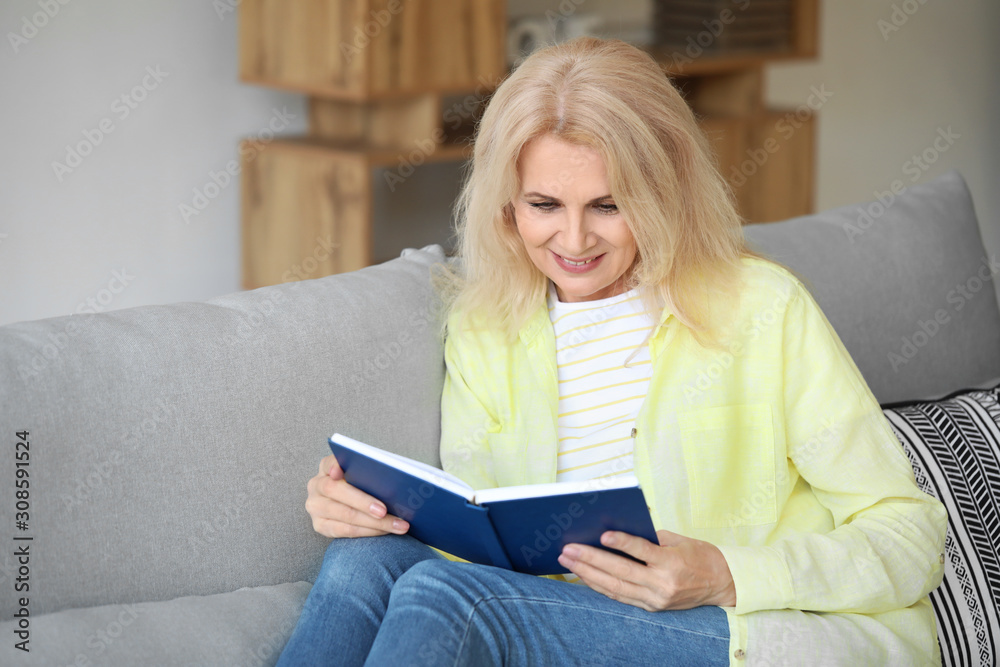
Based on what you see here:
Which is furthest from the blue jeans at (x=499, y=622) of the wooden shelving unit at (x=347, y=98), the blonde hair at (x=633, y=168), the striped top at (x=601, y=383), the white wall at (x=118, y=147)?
the white wall at (x=118, y=147)

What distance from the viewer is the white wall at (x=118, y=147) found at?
8.11 ft

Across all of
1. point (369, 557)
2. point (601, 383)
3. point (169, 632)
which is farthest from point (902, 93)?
point (169, 632)

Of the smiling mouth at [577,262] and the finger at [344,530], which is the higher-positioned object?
the smiling mouth at [577,262]

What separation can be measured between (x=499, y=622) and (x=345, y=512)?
0.25m

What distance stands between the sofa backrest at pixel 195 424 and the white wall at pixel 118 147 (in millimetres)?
1375

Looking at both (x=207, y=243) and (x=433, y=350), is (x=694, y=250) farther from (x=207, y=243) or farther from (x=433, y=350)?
(x=207, y=243)

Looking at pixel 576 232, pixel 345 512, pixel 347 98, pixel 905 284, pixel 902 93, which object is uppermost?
pixel 902 93

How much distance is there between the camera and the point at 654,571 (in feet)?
3.76

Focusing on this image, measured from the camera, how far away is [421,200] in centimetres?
319

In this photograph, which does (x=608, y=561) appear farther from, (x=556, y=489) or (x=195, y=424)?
(x=195, y=424)

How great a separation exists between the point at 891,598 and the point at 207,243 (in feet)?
7.05

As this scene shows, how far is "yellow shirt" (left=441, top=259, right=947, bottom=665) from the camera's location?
1.19m

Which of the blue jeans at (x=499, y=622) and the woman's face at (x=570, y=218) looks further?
the woman's face at (x=570, y=218)

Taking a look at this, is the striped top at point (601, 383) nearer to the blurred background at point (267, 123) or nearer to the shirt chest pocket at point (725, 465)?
the shirt chest pocket at point (725, 465)
